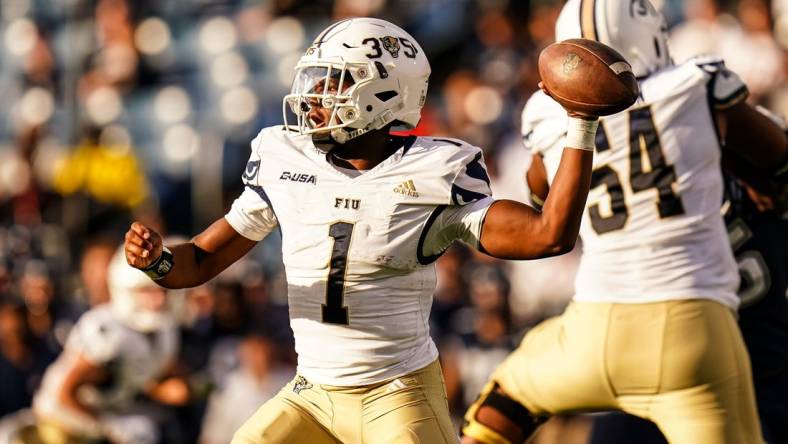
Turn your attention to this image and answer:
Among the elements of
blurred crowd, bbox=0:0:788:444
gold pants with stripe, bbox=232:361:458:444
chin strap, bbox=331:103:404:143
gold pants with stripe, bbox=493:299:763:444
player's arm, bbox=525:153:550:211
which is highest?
chin strap, bbox=331:103:404:143

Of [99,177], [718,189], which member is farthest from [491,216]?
[99,177]

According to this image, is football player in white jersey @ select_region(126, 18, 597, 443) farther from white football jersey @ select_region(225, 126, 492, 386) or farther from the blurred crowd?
the blurred crowd

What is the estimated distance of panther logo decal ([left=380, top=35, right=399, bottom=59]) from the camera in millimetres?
3600

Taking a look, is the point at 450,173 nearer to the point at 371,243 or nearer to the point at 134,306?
the point at 371,243

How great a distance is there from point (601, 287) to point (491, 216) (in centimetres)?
88

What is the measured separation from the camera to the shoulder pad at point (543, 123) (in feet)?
13.6

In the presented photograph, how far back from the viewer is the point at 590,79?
3.17 meters

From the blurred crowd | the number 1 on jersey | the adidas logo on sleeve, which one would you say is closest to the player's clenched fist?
the number 1 on jersey

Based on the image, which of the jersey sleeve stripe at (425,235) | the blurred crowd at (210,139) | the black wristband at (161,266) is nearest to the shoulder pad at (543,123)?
the jersey sleeve stripe at (425,235)

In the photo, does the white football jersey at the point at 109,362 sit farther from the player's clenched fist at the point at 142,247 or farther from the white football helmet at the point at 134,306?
the player's clenched fist at the point at 142,247

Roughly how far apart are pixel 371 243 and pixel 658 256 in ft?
3.42

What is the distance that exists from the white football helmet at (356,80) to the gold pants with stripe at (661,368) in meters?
0.98

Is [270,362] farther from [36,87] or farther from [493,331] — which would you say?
[36,87]

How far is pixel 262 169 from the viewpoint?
368 cm
